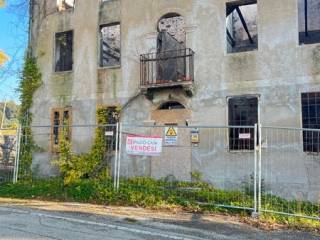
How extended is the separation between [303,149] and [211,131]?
3099 millimetres

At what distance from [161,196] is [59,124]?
Result: 7342 millimetres

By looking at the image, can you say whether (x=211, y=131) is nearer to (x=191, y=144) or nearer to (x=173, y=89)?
(x=191, y=144)

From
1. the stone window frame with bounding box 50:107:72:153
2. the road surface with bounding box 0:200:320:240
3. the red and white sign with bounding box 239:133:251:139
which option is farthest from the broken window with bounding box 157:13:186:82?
the road surface with bounding box 0:200:320:240

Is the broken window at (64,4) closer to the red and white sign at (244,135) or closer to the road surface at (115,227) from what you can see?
the red and white sign at (244,135)

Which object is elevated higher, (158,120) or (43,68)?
(43,68)

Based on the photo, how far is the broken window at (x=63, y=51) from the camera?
55.7 ft

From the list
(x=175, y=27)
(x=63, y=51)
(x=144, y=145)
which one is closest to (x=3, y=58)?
(x=63, y=51)

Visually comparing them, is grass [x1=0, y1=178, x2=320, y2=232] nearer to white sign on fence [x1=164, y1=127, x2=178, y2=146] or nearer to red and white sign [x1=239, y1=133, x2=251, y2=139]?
white sign on fence [x1=164, y1=127, x2=178, y2=146]

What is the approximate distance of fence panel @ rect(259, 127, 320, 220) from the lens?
1175 centimetres

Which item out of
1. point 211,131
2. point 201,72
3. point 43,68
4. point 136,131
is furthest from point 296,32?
point 43,68

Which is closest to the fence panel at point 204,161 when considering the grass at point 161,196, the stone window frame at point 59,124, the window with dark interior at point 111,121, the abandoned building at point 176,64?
the grass at point 161,196

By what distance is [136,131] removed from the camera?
584 inches

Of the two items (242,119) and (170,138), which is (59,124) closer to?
(170,138)

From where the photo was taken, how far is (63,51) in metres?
17.3
